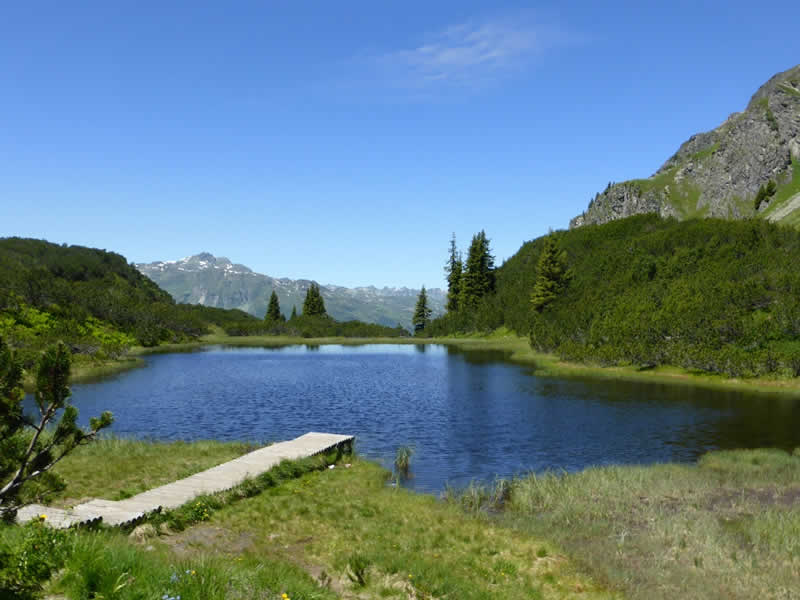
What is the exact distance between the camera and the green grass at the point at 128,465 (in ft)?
63.3

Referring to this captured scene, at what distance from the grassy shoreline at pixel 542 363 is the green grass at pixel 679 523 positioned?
26.9m

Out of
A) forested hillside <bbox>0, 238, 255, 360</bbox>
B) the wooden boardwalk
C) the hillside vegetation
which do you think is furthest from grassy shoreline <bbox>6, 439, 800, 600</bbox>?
forested hillside <bbox>0, 238, 255, 360</bbox>

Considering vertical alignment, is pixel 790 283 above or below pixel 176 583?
above

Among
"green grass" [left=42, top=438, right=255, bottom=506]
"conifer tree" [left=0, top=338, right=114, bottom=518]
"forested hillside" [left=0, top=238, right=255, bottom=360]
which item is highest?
"forested hillside" [left=0, top=238, right=255, bottom=360]

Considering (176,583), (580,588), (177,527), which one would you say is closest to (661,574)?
(580,588)

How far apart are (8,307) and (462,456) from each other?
85847 millimetres

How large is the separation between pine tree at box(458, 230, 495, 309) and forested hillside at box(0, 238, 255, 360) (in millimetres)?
72278

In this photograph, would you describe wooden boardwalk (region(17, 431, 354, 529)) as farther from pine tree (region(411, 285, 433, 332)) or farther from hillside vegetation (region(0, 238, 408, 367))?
pine tree (region(411, 285, 433, 332))

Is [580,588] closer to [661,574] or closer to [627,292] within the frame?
[661,574]

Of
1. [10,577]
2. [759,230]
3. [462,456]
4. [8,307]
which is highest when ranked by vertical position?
[759,230]

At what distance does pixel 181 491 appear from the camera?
61.3 ft

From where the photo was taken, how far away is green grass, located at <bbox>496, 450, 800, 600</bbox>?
555 inches

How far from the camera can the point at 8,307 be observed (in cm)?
8775

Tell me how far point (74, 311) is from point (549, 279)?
90.9 metres
